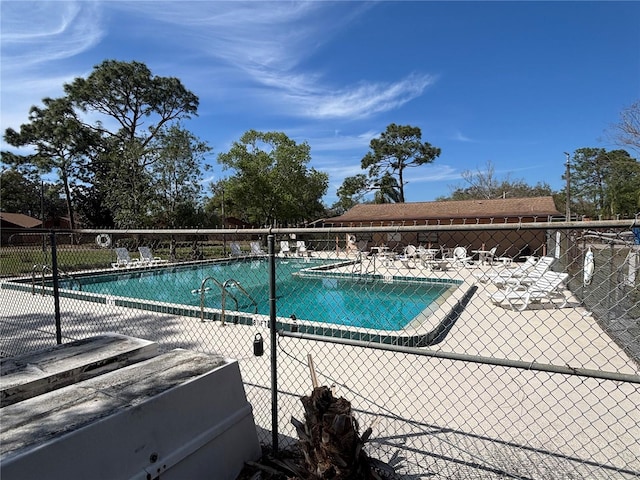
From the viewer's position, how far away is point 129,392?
73.0 inches

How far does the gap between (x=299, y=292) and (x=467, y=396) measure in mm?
8895

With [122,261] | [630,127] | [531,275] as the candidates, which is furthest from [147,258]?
[630,127]

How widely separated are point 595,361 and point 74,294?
36.4 feet

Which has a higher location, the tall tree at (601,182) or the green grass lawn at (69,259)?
the tall tree at (601,182)

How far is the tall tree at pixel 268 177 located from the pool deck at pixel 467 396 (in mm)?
21071

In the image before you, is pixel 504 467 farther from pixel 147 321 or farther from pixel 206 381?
pixel 147 321

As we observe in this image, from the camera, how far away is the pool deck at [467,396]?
→ 2502 millimetres

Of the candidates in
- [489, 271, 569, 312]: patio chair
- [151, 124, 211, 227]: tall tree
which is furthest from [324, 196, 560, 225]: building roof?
[489, 271, 569, 312]: patio chair

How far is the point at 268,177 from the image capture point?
27.4 metres

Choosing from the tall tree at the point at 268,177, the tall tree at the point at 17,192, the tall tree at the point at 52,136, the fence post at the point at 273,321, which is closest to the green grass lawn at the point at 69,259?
the fence post at the point at 273,321

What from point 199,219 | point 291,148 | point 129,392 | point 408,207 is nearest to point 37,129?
point 199,219

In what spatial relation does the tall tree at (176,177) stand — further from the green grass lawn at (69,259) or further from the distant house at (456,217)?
the distant house at (456,217)

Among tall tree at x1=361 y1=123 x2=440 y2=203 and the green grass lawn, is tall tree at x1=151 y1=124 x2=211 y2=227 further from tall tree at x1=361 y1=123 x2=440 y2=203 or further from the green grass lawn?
tall tree at x1=361 y1=123 x2=440 y2=203

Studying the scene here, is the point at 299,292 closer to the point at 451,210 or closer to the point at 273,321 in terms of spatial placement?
the point at 273,321
